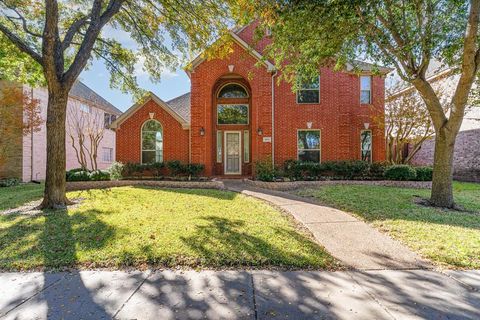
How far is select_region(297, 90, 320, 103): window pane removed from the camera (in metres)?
14.4

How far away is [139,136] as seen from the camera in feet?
48.0

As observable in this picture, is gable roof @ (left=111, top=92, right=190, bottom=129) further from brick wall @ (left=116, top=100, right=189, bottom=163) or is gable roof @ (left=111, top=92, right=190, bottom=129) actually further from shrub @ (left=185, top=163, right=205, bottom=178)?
shrub @ (left=185, top=163, right=205, bottom=178)

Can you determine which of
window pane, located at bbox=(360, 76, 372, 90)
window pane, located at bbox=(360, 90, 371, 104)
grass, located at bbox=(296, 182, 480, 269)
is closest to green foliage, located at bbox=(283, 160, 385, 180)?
grass, located at bbox=(296, 182, 480, 269)

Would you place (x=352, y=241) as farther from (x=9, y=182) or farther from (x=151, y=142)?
(x=9, y=182)

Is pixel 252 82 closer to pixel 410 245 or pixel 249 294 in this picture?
pixel 410 245

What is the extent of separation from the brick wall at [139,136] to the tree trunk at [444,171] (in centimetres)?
1131

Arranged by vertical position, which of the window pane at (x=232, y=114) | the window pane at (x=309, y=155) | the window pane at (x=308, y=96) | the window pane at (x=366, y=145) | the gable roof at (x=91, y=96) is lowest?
the window pane at (x=309, y=155)

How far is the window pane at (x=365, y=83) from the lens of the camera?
1467 centimetres

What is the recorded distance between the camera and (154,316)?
2.69 metres

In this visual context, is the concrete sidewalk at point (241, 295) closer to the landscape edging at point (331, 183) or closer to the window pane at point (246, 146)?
the landscape edging at point (331, 183)

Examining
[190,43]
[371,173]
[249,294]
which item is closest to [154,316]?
[249,294]

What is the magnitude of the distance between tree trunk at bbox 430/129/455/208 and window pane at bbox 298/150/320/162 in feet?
21.3

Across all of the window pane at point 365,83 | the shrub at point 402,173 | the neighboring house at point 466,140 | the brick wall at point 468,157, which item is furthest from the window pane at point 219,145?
the brick wall at point 468,157

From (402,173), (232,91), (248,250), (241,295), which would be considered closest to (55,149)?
(248,250)
